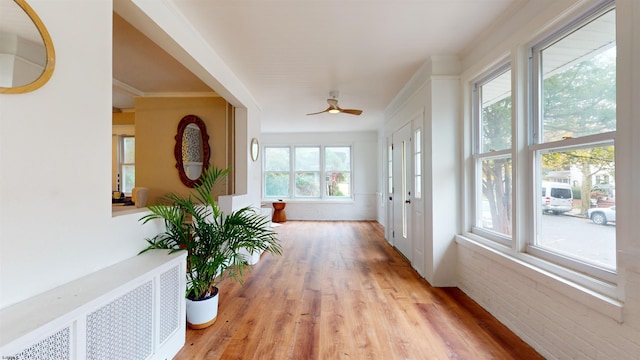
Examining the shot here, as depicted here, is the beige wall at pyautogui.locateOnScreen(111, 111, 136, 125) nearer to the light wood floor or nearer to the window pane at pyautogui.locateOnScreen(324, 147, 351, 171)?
the light wood floor

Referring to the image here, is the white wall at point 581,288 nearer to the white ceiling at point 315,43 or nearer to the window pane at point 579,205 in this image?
the window pane at point 579,205

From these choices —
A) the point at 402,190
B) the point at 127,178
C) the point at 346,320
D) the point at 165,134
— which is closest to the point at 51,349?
the point at 346,320

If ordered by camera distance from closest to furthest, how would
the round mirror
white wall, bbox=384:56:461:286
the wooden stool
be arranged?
1. white wall, bbox=384:56:461:286
2. the round mirror
3. the wooden stool

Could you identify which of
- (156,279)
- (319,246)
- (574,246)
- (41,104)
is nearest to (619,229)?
(574,246)

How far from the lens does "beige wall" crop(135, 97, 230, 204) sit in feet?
12.4

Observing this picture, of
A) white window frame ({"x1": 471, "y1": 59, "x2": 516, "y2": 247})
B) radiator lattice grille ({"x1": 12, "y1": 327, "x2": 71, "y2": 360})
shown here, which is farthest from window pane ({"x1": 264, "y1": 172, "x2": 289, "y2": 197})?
radiator lattice grille ({"x1": 12, "y1": 327, "x2": 71, "y2": 360})

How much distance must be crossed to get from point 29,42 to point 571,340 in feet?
10.3

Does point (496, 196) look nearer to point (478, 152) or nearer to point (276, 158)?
point (478, 152)

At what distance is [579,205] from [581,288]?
0.52 meters

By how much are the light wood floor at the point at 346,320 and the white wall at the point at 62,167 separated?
3.38ft

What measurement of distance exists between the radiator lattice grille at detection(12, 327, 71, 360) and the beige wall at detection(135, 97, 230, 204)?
3002 mm

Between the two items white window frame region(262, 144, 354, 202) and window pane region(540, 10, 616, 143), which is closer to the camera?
window pane region(540, 10, 616, 143)

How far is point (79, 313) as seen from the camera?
40.7 inches

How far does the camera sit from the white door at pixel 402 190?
373 cm
